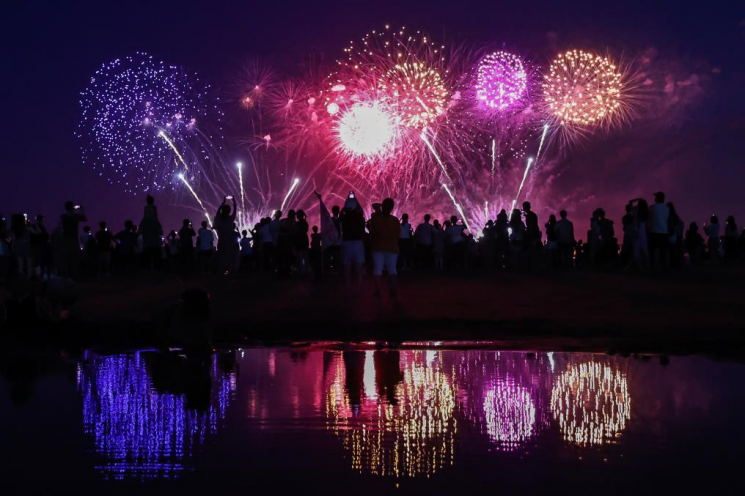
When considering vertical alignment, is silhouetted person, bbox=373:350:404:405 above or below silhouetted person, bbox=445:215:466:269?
below

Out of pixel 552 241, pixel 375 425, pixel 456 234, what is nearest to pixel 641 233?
pixel 552 241

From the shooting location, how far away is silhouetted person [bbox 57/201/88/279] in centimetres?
2262

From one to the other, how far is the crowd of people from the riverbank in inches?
46.6

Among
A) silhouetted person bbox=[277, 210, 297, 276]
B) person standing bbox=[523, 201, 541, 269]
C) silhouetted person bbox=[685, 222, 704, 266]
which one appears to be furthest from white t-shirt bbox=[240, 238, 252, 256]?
silhouetted person bbox=[685, 222, 704, 266]

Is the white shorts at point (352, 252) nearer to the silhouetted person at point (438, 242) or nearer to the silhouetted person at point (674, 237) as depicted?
the silhouetted person at point (674, 237)

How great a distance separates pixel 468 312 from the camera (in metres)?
15.6

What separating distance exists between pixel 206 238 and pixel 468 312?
46.3ft

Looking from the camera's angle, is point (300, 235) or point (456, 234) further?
point (456, 234)

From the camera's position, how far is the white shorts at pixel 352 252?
18.7 m

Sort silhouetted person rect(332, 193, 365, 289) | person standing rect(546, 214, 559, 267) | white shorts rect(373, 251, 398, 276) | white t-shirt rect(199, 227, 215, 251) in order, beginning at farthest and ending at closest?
person standing rect(546, 214, 559, 267), white t-shirt rect(199, 227, 215, 251), silhouetted person rect(332, 193, 365, 289), white shorts rect(373, 251, 398, 276)

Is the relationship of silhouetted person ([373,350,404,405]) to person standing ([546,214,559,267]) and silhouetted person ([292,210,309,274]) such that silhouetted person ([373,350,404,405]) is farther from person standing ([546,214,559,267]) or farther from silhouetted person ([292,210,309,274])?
person standing ([546,214,559,267])

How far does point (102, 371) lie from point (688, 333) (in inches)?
275

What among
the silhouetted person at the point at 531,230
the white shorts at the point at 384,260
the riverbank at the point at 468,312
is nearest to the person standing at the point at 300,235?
the riverbank at the point at 468,312

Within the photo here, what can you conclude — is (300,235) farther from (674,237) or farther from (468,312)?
(468,312)
